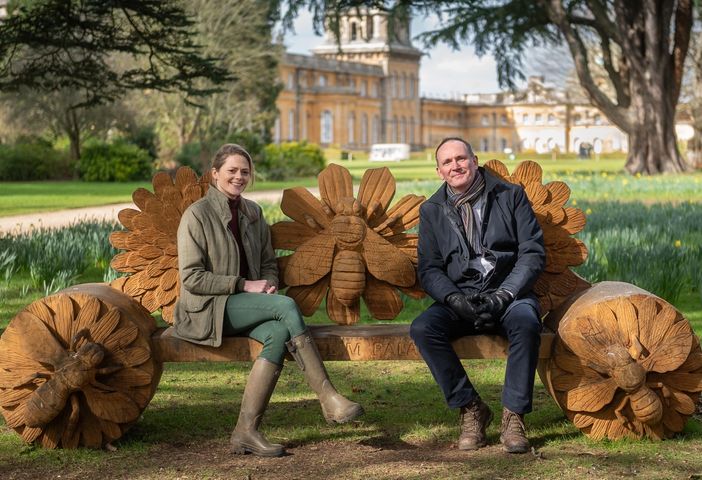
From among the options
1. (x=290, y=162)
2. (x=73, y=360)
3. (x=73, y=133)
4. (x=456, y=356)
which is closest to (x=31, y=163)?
(x=73, y=133)

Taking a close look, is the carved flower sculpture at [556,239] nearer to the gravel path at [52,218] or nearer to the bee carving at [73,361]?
the bee carving at [73,361]

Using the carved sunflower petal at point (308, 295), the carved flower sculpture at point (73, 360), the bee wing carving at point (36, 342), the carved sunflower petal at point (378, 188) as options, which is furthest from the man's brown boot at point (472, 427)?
the bee wing carving at point (36, 342)

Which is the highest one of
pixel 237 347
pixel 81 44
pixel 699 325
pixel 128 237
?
pixel 81 44

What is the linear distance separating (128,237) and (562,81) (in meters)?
41.2

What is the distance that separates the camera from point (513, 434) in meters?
3.78

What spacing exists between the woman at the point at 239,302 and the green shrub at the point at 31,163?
25.7m

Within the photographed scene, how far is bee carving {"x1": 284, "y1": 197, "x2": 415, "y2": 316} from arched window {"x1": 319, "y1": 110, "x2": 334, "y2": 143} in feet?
254

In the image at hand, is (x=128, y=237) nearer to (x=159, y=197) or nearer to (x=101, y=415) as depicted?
(x=159, y=197)

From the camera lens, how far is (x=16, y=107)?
1231 inches

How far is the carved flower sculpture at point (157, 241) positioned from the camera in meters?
4.25

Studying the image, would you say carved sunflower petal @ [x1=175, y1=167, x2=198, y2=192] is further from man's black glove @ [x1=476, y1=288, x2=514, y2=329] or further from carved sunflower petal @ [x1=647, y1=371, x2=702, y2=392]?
carved sunflower petal @ [x1=647, y1=371, x2=702, y2=392]

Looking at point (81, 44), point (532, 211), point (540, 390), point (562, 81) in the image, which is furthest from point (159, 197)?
point (562, 81)

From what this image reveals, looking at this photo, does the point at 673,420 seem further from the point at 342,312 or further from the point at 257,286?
the point at 257,286

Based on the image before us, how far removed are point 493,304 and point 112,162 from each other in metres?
25.6
